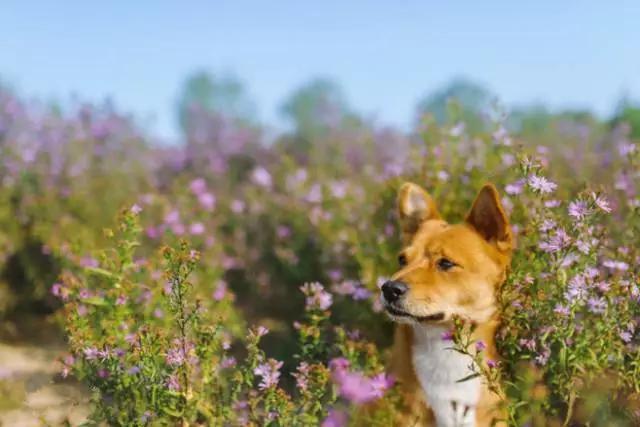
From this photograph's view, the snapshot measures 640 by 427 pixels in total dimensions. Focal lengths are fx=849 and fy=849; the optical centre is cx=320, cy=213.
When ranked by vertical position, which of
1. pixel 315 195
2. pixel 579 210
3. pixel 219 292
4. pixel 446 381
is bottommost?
pixel 446 381

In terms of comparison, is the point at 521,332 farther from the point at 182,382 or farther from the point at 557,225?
the point at 182,382

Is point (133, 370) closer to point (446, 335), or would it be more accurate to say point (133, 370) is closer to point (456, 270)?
point (446, 335)

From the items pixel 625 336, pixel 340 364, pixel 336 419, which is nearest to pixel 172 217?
pixel 340 364

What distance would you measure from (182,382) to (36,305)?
602cm

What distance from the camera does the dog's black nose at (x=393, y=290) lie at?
3.45 metres

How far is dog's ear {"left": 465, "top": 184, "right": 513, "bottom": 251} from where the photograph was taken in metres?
3.58

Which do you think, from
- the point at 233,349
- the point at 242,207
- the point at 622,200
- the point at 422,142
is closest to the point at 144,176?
the point at 242,207

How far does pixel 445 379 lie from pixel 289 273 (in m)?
4.35

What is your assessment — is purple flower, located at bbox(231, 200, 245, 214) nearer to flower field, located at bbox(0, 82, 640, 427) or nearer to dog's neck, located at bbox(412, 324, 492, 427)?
flower field, located at bbox(0, 82, 640, 427)

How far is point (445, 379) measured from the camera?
3.59 m

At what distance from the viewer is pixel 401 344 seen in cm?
375

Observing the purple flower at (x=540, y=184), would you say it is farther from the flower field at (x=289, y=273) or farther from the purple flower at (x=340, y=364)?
the purple flower at (x=340, y=364)

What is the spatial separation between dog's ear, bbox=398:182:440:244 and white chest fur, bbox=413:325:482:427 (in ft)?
1.98

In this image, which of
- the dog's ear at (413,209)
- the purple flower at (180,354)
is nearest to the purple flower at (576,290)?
the dog's ear at (413,209)
